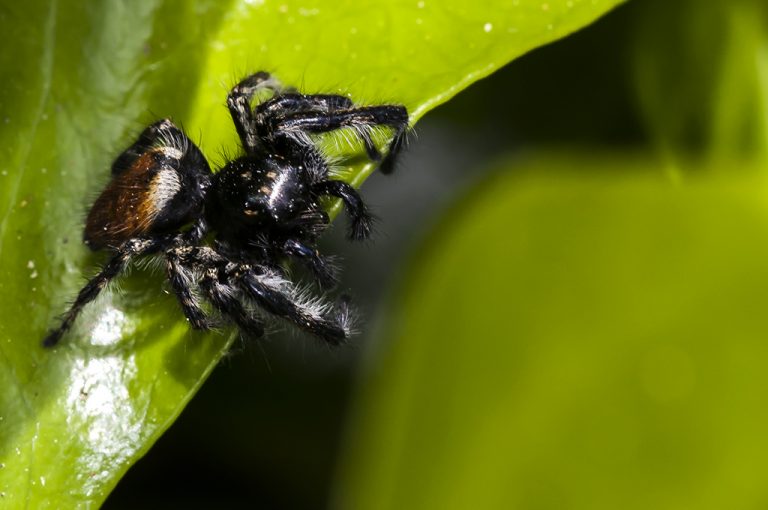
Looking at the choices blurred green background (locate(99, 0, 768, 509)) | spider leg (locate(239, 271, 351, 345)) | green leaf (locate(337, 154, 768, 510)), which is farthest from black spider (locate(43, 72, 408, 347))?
green leaf (locate(337, 154, 768, 510))

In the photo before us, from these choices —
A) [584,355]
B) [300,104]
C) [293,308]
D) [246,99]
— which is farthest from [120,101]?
[584,355]

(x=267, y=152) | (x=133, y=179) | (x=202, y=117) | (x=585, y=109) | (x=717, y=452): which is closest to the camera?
(x=717, y=452)

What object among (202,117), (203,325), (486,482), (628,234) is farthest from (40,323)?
(628,234)

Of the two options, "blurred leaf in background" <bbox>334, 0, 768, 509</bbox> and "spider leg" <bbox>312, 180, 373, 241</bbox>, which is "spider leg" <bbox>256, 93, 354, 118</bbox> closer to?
"spider leg" <bbox>312, 180, 373, 241</bbox>

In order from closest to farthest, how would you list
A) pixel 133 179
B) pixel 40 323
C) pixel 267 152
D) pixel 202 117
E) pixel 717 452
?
1. pixel 717 452
2. pixel 40 323
3. pixel 202 117
4. pixel 133 179
5. pixel 267 152

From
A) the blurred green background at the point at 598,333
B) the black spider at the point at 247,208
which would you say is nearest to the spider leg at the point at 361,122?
the black spider at the point at 247,208

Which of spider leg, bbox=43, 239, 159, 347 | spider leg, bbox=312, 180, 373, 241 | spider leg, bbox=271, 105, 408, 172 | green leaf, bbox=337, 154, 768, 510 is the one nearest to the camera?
green leaf, bbox=337, 154, 768, 510

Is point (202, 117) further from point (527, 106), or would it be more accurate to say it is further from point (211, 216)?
point (527, 106)
